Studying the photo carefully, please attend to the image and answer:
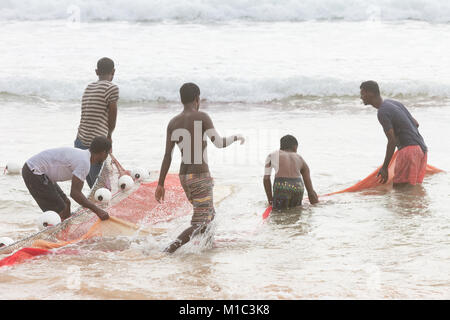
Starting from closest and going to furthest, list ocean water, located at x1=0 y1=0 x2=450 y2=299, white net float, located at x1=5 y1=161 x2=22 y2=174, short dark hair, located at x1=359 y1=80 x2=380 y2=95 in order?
ocean water, located at x1=0 y1=0 x2=450 y2=299 < short dark hair, located at x1=359 y1=80 x2=380 y2=95 < white net float, located at x1=5 y1=161 x2=22 y2=174

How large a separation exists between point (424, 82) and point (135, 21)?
13.4 m

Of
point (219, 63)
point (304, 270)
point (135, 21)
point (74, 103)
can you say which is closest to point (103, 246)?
point (304, 270)

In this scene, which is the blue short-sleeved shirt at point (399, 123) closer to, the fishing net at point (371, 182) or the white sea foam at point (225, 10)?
the fishing net at point (371, 182)

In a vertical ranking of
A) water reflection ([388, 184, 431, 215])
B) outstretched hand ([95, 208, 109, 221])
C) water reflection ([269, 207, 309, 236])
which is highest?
outstretched hand ([95, 208, 109, 221])

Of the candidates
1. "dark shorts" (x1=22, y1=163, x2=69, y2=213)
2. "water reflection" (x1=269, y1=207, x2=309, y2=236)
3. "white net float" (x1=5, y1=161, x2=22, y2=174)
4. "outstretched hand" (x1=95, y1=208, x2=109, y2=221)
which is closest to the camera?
"outstretched hand" (x1=95, y1=208, x2=109, y2=221)

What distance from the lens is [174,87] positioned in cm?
1764

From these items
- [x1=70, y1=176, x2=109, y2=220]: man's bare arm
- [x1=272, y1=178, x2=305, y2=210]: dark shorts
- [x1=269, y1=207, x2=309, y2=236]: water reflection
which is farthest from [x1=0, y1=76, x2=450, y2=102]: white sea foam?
[x1=70, y1=176, x2=109, y2=220]: man's bare arm

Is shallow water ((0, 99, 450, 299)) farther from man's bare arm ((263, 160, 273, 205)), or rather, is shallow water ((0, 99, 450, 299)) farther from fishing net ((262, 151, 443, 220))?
man's bare arm ((263, 160, 273, 205))

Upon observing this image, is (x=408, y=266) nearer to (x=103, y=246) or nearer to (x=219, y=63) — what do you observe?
(x=103, y=246)

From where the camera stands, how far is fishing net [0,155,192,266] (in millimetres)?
5375

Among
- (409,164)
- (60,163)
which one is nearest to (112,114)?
(60,163)

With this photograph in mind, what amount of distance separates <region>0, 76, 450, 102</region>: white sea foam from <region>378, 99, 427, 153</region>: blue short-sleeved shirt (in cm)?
909

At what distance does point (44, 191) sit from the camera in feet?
19.7

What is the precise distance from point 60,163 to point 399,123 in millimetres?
4034
